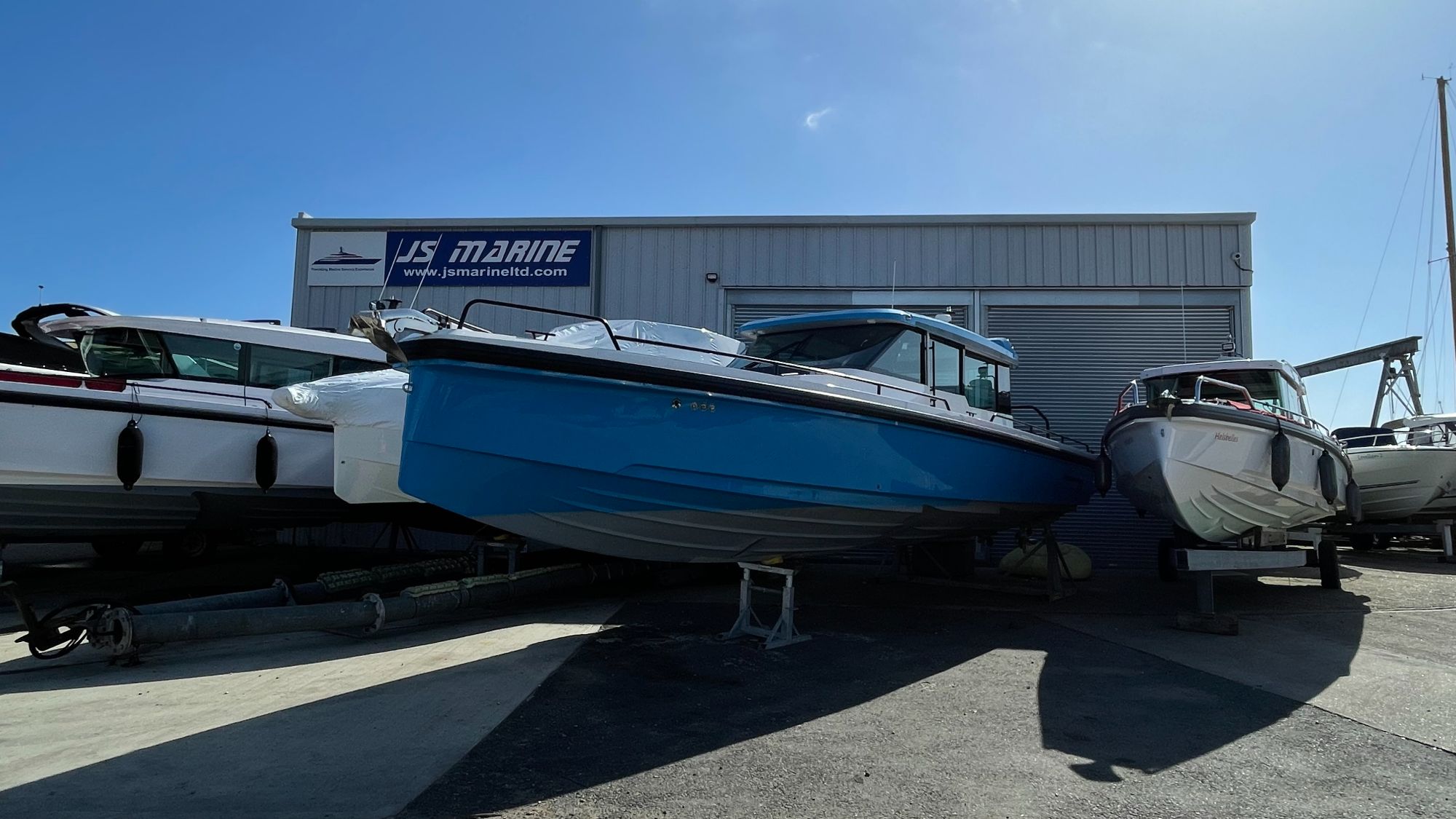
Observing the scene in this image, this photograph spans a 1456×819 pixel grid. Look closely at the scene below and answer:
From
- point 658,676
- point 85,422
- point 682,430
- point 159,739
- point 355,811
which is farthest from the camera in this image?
point 85,422

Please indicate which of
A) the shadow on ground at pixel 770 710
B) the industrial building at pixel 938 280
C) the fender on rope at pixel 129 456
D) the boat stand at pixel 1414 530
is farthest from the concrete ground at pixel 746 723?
the boat stand at pixel 1414 530

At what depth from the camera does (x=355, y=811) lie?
2.47 metres

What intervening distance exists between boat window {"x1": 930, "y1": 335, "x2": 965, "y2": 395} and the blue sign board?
18.7 ft

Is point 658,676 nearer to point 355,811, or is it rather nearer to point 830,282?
point 355,811

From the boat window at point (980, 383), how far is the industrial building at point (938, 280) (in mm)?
3298

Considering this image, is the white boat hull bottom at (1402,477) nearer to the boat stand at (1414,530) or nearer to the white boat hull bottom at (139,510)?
the boat stand at (1414,530)

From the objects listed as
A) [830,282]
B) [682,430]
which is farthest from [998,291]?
[682,430]

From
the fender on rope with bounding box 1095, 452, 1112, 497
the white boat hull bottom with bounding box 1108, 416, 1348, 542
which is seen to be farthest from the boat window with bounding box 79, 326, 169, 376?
the white boat hull bottom with bounding box 1108, 416, 1348, 542

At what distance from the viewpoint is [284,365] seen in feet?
25.2

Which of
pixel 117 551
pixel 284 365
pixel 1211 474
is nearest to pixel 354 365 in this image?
pixel 284 365

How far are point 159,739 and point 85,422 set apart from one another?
13.8 feet

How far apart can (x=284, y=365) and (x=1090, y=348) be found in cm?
910

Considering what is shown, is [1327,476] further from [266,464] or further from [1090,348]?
[266,464]

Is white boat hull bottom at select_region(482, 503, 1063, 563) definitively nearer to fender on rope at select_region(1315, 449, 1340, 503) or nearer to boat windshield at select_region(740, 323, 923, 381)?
boat windshield at select_region(740, 323, 923, 381)
